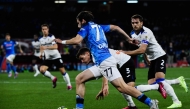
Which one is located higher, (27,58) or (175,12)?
(175,12)

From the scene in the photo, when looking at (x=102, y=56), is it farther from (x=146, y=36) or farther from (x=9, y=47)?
(x=9, y=47)

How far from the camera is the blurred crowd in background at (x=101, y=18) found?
4547 cm

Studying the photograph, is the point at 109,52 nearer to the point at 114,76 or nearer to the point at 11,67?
the point at 114,76

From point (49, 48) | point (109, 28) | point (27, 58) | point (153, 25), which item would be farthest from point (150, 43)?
point (153, 25)

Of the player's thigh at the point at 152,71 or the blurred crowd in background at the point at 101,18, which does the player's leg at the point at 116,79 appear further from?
the blurred crowd in background at the point at 101,18

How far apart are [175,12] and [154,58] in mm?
39272

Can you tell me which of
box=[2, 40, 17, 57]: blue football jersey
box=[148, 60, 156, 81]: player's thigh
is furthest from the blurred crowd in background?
box=[148, 60, 156, 81]: player's thigh

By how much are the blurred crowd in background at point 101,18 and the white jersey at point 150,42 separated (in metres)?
31.0

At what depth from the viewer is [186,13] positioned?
50.0 metres

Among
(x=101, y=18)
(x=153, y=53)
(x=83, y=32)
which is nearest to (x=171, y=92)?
(x=153, y=53)

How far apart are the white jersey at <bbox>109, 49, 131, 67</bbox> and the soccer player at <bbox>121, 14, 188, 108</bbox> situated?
0.60 meters

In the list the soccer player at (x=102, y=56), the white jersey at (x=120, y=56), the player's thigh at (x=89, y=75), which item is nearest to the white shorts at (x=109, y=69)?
the soccer player at (x=102, y=56)

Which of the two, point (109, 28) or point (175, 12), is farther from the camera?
point (175, 12)

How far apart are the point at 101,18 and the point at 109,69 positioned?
39.3 meters
